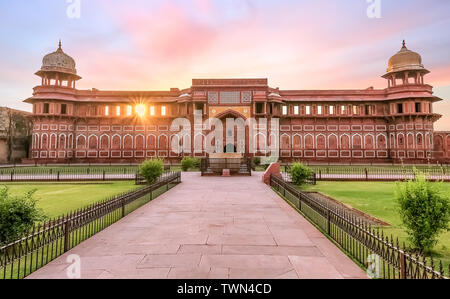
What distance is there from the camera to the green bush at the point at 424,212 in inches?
161

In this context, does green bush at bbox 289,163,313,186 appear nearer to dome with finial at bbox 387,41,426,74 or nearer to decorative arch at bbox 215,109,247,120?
decorative arch at bbox 215,109,247,120

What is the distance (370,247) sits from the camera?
3682mm

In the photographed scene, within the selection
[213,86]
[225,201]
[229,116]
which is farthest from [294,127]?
[225,201]

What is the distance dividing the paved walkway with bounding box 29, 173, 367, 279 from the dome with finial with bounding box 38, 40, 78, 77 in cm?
3694

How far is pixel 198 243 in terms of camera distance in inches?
178

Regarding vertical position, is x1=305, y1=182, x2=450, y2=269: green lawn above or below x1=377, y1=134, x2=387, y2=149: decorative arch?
below

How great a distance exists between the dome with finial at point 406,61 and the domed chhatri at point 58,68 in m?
46.7

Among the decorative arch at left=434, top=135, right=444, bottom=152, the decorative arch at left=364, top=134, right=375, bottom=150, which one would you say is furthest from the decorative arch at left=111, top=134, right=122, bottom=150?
the decorative arch at left=434, top=135, right=444, bottom=152

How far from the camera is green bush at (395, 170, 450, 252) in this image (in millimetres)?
4098

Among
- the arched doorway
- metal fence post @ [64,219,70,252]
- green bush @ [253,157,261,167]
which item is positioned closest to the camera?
metal fence post @ [64,219,70,252]

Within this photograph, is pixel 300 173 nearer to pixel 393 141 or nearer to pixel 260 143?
pixel 260 143

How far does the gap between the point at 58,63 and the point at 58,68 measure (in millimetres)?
871

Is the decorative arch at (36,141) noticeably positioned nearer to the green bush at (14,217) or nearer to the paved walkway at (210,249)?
the paved walkway at (210,249)
